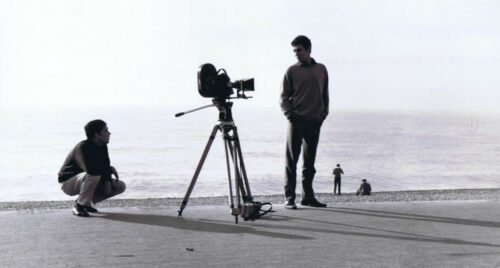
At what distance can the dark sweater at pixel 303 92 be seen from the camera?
5.75 metres

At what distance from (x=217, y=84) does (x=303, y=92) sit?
1035 mm

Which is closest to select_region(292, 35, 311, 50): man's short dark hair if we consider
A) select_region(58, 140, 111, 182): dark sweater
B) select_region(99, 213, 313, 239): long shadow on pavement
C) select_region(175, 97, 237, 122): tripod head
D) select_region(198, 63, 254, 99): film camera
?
select_region(198, 63, 254, 99): film camera

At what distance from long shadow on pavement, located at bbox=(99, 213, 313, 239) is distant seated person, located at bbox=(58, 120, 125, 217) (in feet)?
0.85

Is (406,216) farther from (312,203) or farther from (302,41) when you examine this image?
(302,41)

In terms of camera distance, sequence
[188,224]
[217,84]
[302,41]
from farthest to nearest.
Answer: [302,41] < [217,84] < [188,224]

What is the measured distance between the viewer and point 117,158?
59.7m

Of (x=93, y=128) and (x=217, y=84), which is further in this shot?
(x=93, y=128)

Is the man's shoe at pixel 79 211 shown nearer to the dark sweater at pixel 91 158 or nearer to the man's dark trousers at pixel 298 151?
the dark sweater at pixel 91 158

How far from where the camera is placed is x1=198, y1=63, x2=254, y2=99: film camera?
5148 mm

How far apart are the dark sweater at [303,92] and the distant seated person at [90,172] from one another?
1854mm

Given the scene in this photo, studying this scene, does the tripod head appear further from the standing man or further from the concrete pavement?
the concrete pavement

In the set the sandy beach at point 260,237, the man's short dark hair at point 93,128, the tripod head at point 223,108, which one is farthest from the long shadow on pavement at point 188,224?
the tripod head at point 223,108

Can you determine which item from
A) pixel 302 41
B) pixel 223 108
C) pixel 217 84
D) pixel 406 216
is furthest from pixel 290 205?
pixel 302 41

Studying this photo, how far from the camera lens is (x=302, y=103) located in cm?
579
